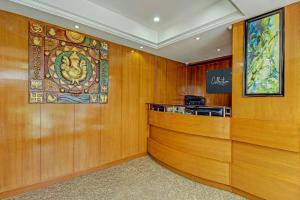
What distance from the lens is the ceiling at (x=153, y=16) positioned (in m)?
2.37

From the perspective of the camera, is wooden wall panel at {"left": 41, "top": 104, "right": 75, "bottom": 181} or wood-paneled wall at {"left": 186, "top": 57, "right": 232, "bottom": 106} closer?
wooden wall panel at {"left": 41, "top": 104, "right": 75, "bottom": 181}

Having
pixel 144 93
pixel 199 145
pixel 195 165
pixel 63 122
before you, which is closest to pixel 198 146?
pixel 199 145

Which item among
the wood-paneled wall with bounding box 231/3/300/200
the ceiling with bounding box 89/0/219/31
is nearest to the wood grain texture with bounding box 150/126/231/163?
the wood-paneled wall with bounding box 231/3/300/200

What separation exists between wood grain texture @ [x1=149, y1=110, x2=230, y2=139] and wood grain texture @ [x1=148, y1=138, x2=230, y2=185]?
440 millimetres

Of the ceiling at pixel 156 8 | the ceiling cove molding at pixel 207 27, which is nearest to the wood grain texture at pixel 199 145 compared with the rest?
the ceiling cove molding at pixel 207 27

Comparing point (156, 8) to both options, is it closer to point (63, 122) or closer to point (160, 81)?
point (160, 81)

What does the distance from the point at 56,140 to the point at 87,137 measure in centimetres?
56

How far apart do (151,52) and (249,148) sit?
10.5 feet

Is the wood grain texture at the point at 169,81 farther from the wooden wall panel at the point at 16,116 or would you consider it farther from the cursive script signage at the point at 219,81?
the wooden wall panel at the point at 16,116

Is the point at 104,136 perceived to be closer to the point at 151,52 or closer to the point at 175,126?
the point at 175,126

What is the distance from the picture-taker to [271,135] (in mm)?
2176

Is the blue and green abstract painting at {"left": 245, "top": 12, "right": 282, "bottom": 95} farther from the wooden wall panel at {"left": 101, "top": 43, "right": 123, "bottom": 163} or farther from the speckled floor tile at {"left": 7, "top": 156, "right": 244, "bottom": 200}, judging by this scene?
the wooden wall panel at {"left": 101, "top": 43, "right": 123, "bottom": 163}

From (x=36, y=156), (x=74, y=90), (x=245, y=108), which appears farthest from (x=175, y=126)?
(x=36, y=156)

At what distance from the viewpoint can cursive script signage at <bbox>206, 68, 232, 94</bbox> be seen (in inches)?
109
